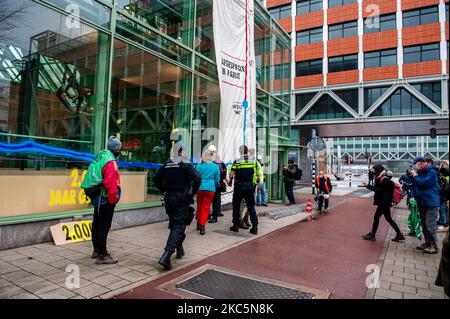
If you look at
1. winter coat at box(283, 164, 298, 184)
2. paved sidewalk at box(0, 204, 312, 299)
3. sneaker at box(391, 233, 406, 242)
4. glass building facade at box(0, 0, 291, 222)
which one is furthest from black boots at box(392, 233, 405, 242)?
winter coat at box(283, 164, 298, 184)

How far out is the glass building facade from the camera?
5902 millimetres

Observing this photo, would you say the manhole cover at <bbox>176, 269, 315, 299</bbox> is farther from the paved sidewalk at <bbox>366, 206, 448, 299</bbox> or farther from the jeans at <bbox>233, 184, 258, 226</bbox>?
the jeans at <bbox>233, 184, 258, 226</bbox>

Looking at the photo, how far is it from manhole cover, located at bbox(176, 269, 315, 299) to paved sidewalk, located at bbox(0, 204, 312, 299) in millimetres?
580

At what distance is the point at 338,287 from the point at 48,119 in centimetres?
667

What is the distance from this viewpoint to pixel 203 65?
32.1ft

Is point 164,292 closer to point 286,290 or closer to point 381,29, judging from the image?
point 286,290

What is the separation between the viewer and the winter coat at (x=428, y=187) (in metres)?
5.78

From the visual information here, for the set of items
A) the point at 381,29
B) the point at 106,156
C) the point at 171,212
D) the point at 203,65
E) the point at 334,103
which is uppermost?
the point at 381,29

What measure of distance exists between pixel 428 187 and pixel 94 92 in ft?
24.3

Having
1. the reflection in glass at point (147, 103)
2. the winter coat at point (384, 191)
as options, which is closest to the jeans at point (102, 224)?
the reflection in glass at point (147, 103)

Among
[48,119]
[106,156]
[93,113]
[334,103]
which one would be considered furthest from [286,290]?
[334,103]

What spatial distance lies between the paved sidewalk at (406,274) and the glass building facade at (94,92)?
5.55 meters

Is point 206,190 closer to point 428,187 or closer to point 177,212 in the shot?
point 177,212

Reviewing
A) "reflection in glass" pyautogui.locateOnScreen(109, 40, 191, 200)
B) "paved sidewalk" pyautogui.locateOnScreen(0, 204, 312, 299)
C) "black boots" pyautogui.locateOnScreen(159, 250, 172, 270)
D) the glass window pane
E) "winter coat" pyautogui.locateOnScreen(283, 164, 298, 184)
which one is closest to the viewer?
"paved sidewalk" pyautogui.locateOnScreen(0, 204, 312, 299)
